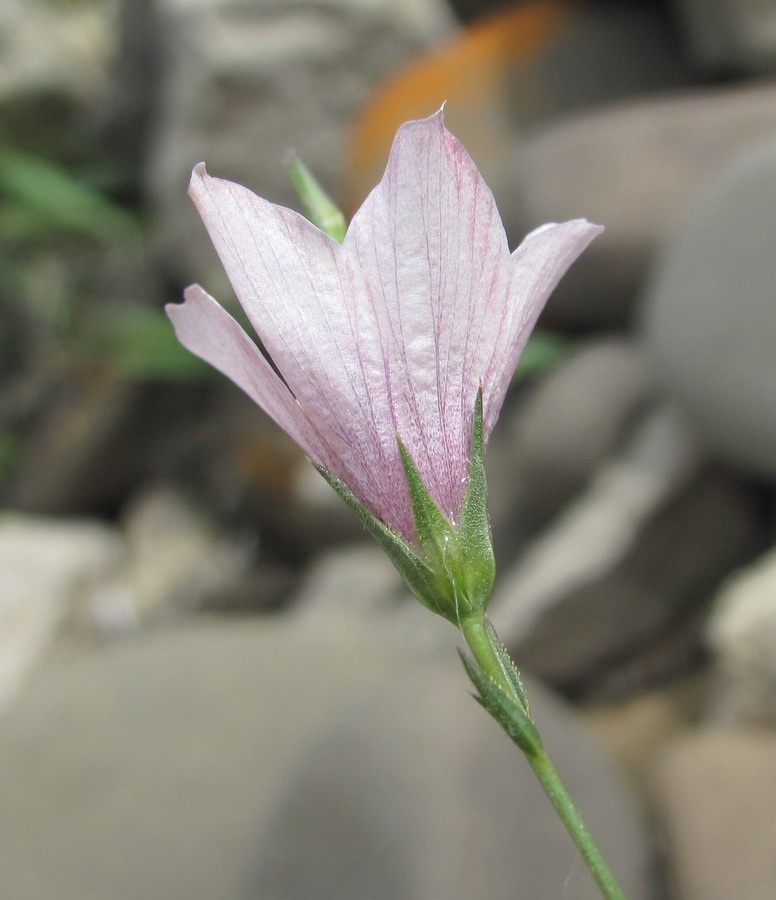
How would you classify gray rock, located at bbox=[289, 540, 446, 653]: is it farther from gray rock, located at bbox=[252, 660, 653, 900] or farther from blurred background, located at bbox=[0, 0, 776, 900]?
gray rock, located at bbox=[252, 660, 653, 900]

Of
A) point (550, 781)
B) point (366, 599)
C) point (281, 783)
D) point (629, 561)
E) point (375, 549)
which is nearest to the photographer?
point (550, 781)

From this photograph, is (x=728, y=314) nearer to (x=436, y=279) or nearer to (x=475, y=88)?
(x=475, y=88)

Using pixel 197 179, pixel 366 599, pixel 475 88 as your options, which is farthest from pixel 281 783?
pixel 475 88

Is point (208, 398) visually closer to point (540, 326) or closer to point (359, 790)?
point (540, 326)

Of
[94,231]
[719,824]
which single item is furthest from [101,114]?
[719,824]

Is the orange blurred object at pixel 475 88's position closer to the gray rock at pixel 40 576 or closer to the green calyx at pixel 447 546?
the gray rock at pixel 40 576
